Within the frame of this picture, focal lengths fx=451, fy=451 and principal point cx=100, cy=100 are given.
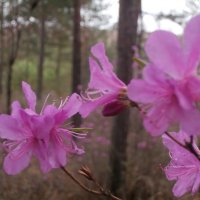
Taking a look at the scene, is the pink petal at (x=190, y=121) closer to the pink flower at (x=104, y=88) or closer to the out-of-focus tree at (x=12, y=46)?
the pink flower at (x=104, y=88)

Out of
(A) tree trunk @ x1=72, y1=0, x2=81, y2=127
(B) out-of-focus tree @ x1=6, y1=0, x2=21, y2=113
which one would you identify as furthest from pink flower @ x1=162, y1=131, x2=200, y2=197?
(A) tree trunk @ x1=72, y1=0, x2=81, y2=127

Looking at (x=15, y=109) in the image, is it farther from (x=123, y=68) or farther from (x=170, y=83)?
(x=123, y=68)

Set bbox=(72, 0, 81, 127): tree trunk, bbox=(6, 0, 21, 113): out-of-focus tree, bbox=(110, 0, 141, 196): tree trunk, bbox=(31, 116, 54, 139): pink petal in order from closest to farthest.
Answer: bbox=(31, 116, 54, 139): pink petal, bbox=(6, 0, 21, 113): out-of-focus tree, bbox=(110, 0, 141, 196): tree trunk, bbox=(72, 0, 81, 127): tree trunk

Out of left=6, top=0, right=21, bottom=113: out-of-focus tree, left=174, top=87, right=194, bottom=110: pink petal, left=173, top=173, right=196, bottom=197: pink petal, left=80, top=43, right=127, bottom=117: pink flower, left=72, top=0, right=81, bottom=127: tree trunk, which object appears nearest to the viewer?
left=174, top=87, right=194, bottom=110: pink petal

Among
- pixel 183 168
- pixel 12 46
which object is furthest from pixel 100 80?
pixel 12 46

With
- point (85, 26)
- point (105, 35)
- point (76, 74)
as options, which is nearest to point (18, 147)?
point (76, 74)

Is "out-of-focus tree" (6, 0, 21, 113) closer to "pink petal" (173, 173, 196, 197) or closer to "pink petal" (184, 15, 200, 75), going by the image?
"pink petal" (173, 173, 196, 197)
